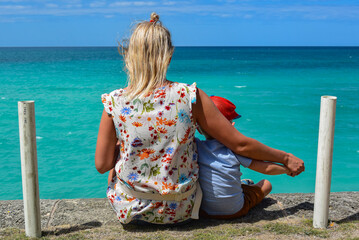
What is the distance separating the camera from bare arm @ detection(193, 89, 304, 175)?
244 cm

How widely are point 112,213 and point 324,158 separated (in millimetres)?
1550

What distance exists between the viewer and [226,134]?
250 cm

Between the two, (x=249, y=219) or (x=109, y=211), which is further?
(x=109, y=211)

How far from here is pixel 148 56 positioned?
Result: 2361 millimetres

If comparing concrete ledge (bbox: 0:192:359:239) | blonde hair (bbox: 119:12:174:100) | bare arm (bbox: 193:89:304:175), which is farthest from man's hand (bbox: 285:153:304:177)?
blonde hair (bbox: 119:12:174:100)

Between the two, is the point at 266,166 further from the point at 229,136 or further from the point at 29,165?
the point at 29,165

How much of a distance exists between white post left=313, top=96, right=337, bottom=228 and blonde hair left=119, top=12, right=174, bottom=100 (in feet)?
3.31

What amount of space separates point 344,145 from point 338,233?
716 cm

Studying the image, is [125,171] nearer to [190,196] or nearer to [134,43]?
[190,196]

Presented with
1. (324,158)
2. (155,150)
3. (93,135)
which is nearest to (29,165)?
(155,150)

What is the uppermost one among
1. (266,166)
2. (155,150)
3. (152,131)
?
(152,131)

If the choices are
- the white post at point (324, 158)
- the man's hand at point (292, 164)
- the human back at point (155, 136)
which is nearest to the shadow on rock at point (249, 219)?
the human back at point (155, 136)

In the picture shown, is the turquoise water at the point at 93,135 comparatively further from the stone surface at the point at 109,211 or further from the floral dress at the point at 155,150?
the floral dress at the point at 155,150

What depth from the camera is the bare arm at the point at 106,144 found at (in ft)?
8.15
